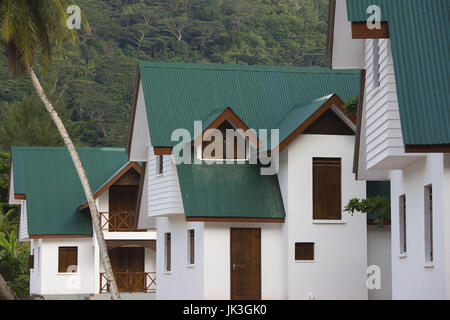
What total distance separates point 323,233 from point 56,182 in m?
19.1

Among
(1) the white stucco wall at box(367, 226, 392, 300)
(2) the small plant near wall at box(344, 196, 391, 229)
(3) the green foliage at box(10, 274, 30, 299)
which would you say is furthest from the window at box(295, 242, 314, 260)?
(3) the green foliage at box(10, 274, 30, 299)

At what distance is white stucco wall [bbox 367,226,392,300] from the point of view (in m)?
31.1

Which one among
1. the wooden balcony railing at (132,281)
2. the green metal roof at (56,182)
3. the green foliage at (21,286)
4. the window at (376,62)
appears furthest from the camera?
the green foliage at (21,286)

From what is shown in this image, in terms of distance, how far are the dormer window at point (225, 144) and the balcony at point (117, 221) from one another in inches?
472

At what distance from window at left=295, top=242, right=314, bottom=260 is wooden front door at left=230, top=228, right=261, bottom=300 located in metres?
1.30

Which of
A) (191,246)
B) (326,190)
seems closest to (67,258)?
(191,246)

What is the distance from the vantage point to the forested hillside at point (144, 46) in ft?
311

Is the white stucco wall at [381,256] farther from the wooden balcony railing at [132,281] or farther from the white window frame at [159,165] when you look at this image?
the wooden balcony railing at [132,281]

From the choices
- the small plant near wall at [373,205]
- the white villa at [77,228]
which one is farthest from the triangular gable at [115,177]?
the small plant near wall at [373,205]

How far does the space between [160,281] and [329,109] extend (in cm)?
976

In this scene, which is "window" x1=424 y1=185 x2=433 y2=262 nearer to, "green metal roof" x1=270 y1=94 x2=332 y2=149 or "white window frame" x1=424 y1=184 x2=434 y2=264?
"white window frame" x1=424 y1=184 x2=434 y2=264

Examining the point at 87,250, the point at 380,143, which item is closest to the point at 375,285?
the point at 380,143

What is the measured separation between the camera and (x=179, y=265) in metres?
33.1

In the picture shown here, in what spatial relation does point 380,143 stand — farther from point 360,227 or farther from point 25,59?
point 25,59
